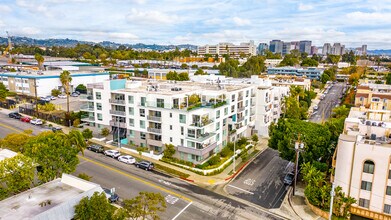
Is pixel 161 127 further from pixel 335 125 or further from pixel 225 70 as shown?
pixel 225 70

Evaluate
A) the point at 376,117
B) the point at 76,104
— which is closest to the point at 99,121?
the point at 76,104

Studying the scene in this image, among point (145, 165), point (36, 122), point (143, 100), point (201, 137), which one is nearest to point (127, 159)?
point (145, 165)

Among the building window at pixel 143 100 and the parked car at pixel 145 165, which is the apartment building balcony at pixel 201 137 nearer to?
the parked car at pixel 145 165

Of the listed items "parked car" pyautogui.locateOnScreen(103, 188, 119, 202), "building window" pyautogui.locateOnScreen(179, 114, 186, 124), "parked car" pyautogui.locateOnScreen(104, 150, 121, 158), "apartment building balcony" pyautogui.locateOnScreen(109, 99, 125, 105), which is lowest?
"parked car" pyautogui.locateOnScreen(103, 188, 119, 202)

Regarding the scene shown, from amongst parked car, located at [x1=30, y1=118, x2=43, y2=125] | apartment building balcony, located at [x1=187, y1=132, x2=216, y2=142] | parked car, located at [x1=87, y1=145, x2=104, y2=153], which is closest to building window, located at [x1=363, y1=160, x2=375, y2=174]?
apartment building balcony, located at [x1=187, y1=132, x2=216, y2=142]

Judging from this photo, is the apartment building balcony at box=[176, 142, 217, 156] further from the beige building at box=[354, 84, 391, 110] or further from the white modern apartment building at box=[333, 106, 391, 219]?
the beige building at box=[354, 84, 391, 110]

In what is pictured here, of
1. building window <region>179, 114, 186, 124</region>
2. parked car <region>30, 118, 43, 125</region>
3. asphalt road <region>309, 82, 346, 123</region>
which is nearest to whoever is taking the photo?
building window <region>179, 114, 186, 124</region>
